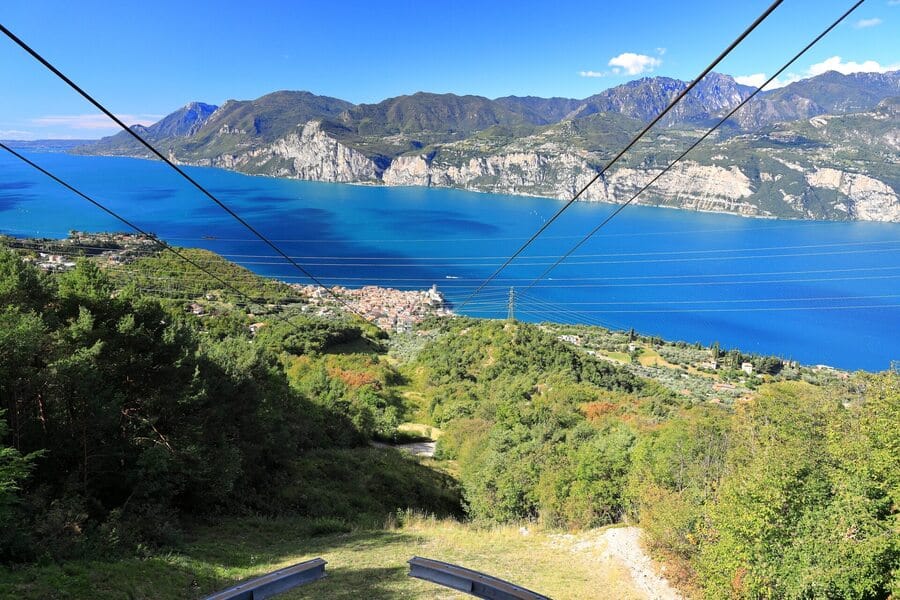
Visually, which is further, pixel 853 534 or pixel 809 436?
pixel 809 436

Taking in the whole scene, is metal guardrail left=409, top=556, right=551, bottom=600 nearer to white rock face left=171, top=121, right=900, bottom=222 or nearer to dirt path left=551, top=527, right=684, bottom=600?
dirt path left=551, top=527, right=684, bottom=600

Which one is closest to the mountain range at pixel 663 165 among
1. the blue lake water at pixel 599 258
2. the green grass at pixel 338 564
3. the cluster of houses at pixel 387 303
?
the blue lake water at pixel 599 258

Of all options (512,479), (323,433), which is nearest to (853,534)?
(512,479)

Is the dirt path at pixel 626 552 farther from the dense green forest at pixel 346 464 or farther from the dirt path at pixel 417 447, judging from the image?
the dirt path at pixel 417 447

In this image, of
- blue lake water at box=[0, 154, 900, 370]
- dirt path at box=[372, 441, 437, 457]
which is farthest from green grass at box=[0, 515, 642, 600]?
blue lake water at box=[0, 154, 900, 370]

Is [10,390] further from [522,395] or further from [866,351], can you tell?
[866,351]

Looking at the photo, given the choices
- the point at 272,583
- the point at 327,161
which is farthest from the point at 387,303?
the point at 327,161

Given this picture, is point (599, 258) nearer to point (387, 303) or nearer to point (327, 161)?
point (387, 303)
